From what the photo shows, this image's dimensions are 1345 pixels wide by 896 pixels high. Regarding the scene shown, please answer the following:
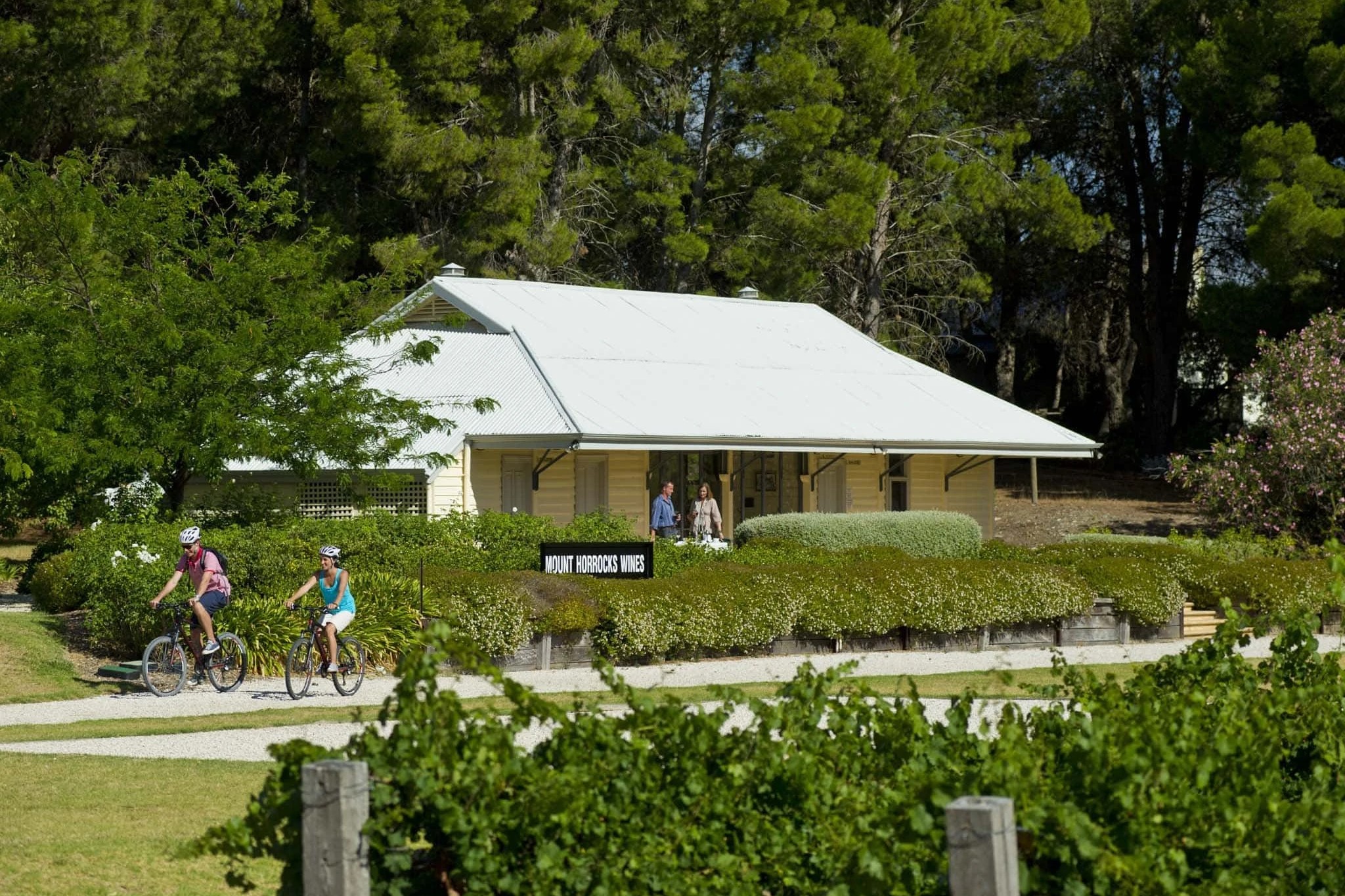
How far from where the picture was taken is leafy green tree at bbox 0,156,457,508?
742 inches

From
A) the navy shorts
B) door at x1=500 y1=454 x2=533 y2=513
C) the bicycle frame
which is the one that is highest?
door at x1=500 y1=454 x2=533 y2=513

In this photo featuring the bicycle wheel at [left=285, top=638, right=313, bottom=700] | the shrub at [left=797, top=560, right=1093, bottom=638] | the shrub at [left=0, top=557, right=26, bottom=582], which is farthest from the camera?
the shrub at [left=0, top=557, right=26, bottom=582]

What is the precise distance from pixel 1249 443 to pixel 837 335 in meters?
8.73

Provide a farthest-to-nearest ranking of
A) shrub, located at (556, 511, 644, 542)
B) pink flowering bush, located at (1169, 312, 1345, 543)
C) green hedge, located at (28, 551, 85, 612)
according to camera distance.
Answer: pink flowering bush, located at (1169, 312, 1345, 543)
shrub, located at (556, 511, 644, 542)
green hedge, located at (28, 551, 85, 612)

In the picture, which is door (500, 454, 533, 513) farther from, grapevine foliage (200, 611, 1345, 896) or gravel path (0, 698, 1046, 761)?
grapevine foliage (200, 611, 1345, 896)

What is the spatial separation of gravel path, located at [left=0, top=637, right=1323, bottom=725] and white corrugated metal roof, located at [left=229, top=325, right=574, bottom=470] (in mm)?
8297

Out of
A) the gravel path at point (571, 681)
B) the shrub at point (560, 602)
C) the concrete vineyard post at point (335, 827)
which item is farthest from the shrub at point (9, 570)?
the concrete vineyard post at point (335, 827)

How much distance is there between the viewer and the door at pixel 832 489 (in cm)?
3262

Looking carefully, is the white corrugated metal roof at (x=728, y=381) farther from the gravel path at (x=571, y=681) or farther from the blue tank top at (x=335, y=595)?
the blue tank top at (x=335, y=595)

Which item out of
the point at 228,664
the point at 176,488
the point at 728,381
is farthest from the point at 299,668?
the point at 728,381

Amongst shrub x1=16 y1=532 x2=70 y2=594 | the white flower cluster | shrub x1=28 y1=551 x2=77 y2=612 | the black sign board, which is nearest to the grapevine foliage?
the white flower cluster

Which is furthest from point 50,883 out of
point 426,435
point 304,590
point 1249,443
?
point 1249,443

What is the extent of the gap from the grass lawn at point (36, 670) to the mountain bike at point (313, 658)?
1.98m

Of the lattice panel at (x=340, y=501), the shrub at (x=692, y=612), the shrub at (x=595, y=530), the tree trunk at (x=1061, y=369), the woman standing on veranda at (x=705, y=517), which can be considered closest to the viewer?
the shrub at (x=692, y=612)
